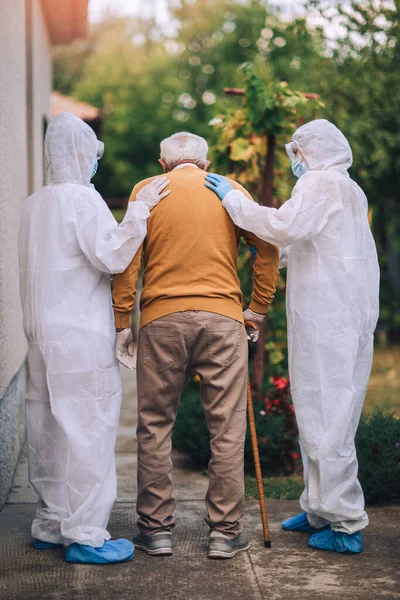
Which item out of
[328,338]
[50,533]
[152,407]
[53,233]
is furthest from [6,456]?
[328,338]

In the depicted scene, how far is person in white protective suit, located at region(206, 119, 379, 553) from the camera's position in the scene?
3902 millimetres

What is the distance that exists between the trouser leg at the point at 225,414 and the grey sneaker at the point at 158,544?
0.21 meters

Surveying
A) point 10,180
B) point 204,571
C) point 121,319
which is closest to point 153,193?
point 121,319

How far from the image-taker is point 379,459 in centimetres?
482

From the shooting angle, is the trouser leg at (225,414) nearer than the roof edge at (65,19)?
Yes

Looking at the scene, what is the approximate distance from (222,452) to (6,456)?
1481 millimetres

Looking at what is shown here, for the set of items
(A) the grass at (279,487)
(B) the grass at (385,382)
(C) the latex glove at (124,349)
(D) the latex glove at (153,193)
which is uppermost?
(D) the latex glove at (153,193)

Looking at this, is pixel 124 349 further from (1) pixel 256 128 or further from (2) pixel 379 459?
(1) pixel 256 128

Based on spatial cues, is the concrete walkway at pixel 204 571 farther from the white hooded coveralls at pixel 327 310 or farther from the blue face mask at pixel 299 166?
the blue face mask at pixel 299 166

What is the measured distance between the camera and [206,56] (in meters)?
27.2

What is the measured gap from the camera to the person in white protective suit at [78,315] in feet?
12.2

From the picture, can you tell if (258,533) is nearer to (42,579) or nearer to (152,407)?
(152,407)

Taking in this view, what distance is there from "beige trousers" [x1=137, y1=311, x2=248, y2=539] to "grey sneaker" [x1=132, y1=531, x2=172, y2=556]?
3cm

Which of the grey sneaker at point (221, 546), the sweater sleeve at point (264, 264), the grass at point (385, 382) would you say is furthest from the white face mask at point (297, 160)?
the grass at point (385, 382)
